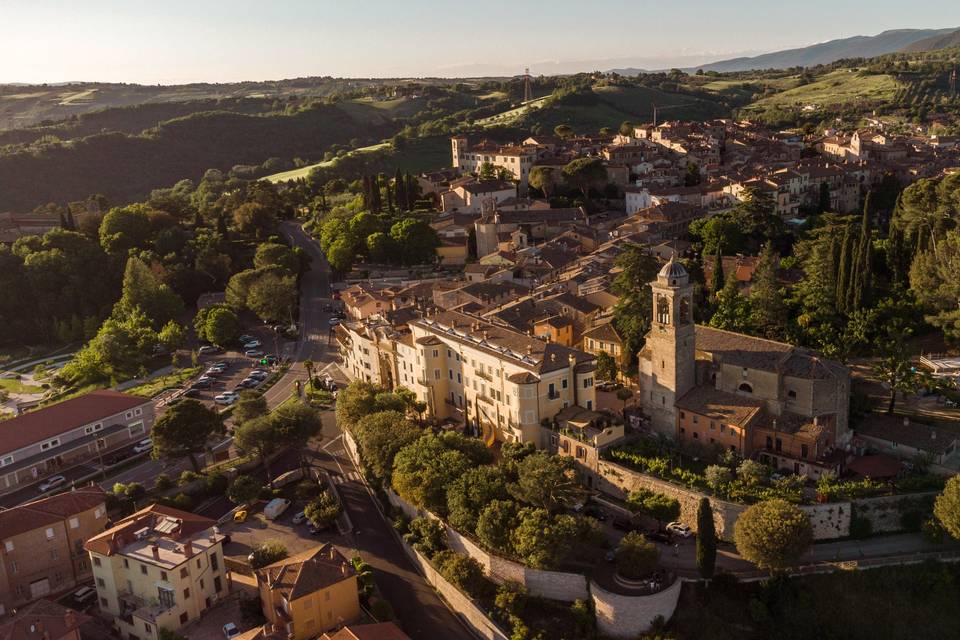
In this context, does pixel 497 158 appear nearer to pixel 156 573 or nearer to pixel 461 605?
pixel 461 605

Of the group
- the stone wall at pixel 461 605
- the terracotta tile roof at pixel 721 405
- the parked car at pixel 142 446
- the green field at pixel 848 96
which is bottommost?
the stone wall at pixel 461 605

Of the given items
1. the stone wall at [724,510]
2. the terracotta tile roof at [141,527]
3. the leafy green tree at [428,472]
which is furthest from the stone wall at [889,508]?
the terracotta tile roof at [141,527]

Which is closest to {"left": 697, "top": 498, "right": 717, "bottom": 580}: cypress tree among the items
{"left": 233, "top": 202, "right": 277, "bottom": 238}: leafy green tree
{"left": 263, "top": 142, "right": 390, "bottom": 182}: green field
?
{"left": 233, "top": 202, "right": 277, "bottom": 238}: leafy green tree

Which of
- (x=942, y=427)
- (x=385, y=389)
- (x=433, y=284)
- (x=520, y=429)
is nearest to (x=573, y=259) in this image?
(x=433, y=284)

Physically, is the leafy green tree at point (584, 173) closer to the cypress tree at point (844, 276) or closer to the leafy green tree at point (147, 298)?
the cypress tree at point (844, 276)

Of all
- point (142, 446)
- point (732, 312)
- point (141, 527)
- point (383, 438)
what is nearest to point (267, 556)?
point (141, 527)

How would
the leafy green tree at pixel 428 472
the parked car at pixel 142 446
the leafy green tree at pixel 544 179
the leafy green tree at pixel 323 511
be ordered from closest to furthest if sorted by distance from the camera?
the leafy green tree at pixel 428 472
the leafy green tree at pixel 323 511
the parked car at pixel 142 446
the leafy green tree at pixel 544 179
